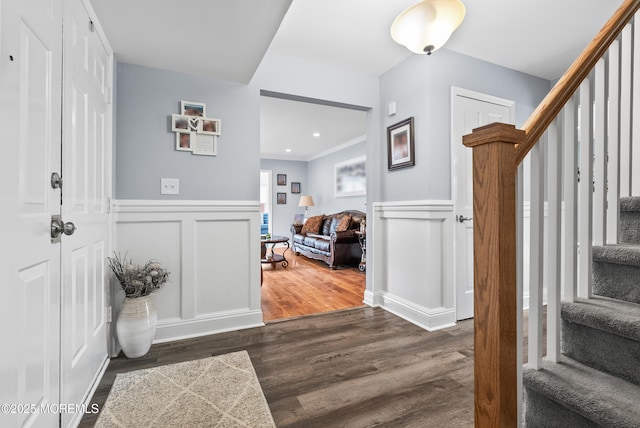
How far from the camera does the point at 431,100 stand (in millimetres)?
2619

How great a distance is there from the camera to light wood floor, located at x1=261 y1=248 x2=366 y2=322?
10.0 ft

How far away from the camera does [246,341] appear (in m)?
2.29

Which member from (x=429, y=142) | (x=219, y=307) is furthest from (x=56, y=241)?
(x=429, y=142)

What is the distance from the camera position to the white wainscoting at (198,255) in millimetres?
2248

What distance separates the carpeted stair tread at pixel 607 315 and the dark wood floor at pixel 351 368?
744 millimetres

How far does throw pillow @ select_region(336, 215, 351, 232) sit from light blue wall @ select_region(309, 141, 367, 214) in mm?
839

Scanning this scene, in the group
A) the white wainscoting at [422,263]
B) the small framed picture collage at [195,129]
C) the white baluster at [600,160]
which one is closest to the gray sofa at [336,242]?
the white wainscoting at [422,263]

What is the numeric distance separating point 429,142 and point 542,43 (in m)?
1.32

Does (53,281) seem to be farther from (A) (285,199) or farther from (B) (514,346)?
(A) (285,199)

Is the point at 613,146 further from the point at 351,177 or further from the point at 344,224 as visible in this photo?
the point at 351,177

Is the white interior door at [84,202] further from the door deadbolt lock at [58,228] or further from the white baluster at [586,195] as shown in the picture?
the white baluster at [586,195]

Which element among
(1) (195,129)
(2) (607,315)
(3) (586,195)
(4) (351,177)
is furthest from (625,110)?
(4) (351,177)

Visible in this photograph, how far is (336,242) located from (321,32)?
3.29 m

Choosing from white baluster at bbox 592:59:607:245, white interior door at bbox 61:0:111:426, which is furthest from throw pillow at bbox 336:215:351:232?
white baluster at bbox 592:59:607:245
